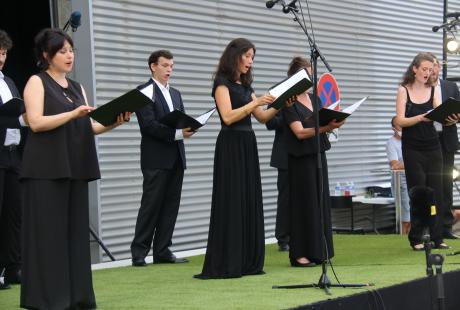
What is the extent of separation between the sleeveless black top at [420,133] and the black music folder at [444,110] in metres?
0.35

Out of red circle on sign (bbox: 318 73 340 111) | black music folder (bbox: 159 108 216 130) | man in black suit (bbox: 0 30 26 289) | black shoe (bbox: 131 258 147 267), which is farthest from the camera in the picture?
red circle on sign (bbox: 318 73 340 111)

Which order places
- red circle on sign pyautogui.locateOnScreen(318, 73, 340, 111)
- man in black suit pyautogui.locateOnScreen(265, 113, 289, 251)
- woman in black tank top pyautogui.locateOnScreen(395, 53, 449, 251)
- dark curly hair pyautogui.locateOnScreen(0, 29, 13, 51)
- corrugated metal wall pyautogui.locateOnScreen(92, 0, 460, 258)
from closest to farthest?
1. dark curly hair pyautogui.locateOnScreen(0, 29, 13, 51)
2. woman in black tank top pyautogui.locateOnScreen(395, 53, 449, 251)
3. man in black suit pyautogui.locateOnScreen(265, 113, 289, 251)
4. corrugated metal wall pyautogui.locateOnScreen(92, 0, 460, 258)
5. red circle on sign pyautogui.locateOnScreen(318, 73, 340, 111)

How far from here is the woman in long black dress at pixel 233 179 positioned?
6.79m

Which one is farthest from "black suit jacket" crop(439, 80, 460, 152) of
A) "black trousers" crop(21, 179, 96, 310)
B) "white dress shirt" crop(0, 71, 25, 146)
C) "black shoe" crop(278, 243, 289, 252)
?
"black trousers" crop(21, 179, 96, 310)

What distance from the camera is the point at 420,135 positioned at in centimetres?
827

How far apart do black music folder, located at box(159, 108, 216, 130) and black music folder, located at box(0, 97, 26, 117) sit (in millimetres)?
1715

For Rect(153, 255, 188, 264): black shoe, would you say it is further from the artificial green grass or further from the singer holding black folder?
the singer holding black folder

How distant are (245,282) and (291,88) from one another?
1.43 meters

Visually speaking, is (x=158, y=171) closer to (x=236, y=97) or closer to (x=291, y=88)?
(x=236, y=97)

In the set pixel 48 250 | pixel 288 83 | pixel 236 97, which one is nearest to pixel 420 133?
pixel 236 97

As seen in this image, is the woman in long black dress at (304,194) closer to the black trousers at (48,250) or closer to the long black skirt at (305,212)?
the long black skirt at (305,212)

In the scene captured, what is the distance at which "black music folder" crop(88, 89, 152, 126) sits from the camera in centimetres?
511

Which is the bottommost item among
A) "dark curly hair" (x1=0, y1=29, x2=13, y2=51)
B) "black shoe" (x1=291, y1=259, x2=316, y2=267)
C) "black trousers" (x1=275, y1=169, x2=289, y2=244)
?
"black shoe" (x1=291, y1=259, x2=316, y2=267)

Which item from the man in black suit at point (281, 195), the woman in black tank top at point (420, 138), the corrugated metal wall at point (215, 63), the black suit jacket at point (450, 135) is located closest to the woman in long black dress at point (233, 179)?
the woman in black tank top at point (420, 138)
